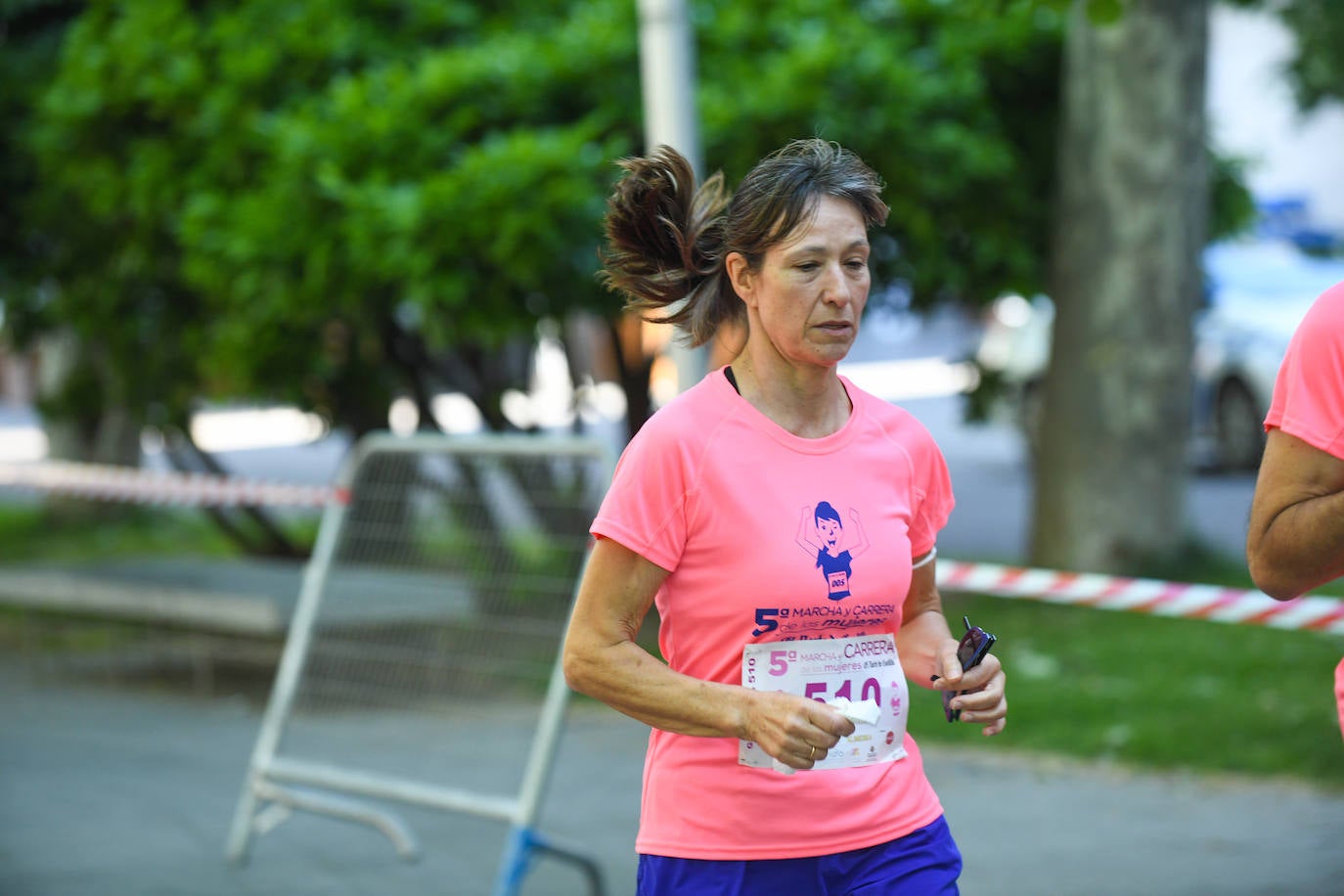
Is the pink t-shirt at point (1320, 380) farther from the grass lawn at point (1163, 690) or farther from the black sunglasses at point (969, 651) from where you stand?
the grass lawn at point (1163, 690)

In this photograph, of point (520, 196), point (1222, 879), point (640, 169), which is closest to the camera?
point (640, 169)

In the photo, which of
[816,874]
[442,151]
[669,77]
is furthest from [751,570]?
[442,151]

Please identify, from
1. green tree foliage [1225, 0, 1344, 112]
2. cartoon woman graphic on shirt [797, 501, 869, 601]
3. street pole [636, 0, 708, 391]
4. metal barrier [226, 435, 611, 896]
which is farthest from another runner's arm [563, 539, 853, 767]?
green tree foliage [1225, 0, 1344, 112]

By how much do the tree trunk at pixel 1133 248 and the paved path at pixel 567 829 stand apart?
99.6 inches

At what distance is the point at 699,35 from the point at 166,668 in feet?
14.9

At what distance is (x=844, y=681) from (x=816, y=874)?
0.31 m

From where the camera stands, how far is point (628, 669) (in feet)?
8.86

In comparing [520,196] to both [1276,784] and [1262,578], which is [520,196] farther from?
[1262,578]

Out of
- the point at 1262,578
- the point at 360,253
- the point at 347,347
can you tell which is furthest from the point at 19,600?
the point at 1262,578

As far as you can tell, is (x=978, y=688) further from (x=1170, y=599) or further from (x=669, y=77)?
(x=669, y=77)

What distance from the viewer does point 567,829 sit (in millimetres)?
6074

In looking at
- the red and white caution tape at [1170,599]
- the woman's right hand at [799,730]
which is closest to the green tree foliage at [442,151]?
the red and white caution tape at [1170,599]

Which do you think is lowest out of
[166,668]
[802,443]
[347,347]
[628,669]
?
[166,668]

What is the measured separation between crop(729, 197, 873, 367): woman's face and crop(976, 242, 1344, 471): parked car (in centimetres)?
1177
